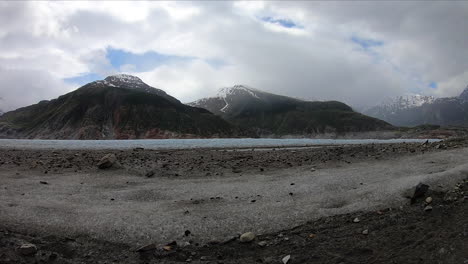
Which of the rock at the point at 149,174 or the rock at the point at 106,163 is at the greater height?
the rock at the point at 106,163

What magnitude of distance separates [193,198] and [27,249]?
19.1 feet

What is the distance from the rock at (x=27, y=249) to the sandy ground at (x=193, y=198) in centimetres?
111

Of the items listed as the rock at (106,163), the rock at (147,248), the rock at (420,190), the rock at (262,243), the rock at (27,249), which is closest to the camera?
the rock at (27,249)

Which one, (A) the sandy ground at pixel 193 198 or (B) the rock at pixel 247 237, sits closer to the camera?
(B) the rock at pixel 247 237

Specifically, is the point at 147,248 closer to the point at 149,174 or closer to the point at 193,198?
the point at 193,198

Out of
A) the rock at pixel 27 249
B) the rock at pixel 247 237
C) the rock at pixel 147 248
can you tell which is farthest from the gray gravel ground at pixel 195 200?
the rock at pixel 27 249

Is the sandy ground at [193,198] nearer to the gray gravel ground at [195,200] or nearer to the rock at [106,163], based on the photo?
the gray gravel ground at [195,200]

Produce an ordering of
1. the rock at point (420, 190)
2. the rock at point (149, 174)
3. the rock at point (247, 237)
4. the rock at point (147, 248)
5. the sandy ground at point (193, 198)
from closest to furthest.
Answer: the rock at point (147, 248) → the rock at point (247, 237) → the sandy ground at point (193, 198) → the rock at point (420, 190) → the rock at point (149, 174)

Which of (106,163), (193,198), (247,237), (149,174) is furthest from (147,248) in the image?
(106,163)

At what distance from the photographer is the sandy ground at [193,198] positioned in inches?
326

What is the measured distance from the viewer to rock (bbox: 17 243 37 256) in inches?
261

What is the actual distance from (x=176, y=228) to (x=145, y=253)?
1.38m

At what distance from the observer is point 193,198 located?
11.7 metres

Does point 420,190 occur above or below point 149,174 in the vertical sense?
above
